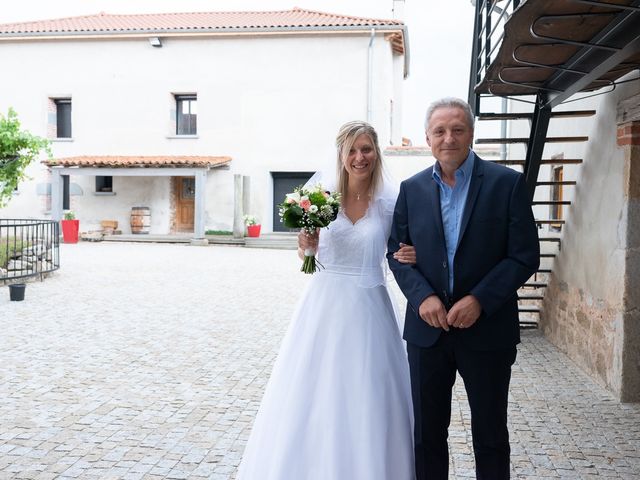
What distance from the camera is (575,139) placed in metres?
6.09

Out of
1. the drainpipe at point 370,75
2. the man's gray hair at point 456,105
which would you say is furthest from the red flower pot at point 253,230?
the man's gray hair at point 456,105

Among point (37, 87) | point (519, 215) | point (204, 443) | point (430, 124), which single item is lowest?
point (204, 443)

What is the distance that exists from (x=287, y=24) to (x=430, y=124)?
21.3 metres

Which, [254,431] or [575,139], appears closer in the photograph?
[254,431]

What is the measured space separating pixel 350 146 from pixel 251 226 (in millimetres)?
18599

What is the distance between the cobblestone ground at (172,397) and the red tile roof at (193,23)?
15.0 metres

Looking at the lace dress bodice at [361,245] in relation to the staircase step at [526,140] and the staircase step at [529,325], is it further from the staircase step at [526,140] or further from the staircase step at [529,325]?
the staircase step at [529,325]

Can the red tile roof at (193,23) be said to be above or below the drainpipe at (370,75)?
above

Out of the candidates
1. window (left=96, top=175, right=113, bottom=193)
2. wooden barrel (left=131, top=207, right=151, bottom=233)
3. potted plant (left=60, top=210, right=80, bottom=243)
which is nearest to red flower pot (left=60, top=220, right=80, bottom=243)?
potted plant (left=60, top=210, right=80, bottom=243)

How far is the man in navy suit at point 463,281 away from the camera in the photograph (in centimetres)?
256

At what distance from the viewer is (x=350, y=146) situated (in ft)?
10.2

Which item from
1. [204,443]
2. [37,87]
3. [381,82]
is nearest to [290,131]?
[381,82]

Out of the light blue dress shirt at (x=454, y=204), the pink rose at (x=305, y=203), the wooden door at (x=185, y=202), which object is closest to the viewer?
the light blue dress shirt at (x=454, y=204)

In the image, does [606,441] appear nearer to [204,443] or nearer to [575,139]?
[204,443]
